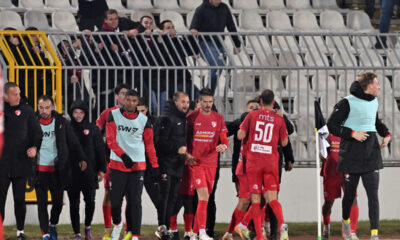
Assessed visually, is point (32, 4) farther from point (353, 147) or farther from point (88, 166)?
point (353, 147)

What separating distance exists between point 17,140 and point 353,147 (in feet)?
12.7

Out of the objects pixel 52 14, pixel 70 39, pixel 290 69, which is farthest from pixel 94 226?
pixel 52 14

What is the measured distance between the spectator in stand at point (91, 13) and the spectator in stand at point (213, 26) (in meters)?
1.55

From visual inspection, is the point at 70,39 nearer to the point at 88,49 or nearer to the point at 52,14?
the point at 88,49

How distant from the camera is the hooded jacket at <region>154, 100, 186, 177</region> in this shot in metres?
12.7

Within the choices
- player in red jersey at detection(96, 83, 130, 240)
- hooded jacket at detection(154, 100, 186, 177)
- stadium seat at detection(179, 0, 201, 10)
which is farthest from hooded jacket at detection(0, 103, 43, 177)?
stadium seat at detection(179, 0, 201, 10)

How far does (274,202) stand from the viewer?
11.8m

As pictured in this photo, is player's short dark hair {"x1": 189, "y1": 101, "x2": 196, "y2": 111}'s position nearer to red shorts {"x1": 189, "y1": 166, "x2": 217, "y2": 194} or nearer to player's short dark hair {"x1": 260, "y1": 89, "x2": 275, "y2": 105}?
red shorts {"x1": 189, "y1": 166, "x2": 217, "y2": 194}

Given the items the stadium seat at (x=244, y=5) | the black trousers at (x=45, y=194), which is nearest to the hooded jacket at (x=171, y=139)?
the black trousers at (x=45, y=194)

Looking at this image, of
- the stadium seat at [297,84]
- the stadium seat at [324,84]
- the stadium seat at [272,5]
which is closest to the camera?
the stadium seat at [297,84]

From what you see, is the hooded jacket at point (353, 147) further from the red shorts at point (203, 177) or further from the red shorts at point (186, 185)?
the red shorts at point (186, 185)

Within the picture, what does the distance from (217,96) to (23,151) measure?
359 cm

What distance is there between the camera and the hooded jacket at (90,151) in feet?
41.0

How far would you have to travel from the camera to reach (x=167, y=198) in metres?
12.8
